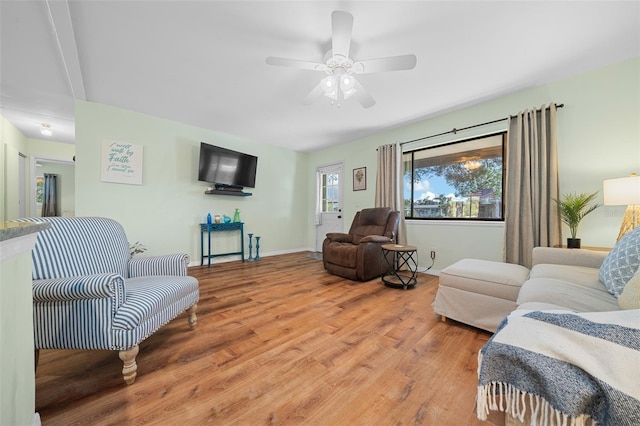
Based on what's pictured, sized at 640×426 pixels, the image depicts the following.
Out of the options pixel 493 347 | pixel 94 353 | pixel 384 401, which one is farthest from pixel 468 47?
pixel 94 353

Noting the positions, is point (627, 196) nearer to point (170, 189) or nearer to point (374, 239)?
point (374, 239)

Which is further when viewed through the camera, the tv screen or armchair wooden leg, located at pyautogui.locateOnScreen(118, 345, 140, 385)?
the tv screen

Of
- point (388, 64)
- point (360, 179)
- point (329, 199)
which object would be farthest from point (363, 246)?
point (329, 199)

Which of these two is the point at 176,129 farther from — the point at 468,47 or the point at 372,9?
the point at 468,47

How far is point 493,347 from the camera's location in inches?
24.3

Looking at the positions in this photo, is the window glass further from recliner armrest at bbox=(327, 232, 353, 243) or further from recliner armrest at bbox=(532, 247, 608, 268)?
recliner armrest at bbox=(532, 247, 608, 268)

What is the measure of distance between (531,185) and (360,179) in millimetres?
2458

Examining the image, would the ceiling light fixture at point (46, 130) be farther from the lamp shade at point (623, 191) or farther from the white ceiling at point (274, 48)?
the lamp shade at point (623, 191)

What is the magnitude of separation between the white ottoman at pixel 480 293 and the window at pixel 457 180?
4.32ft

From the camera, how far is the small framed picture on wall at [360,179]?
4301 mm

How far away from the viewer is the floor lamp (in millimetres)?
1725

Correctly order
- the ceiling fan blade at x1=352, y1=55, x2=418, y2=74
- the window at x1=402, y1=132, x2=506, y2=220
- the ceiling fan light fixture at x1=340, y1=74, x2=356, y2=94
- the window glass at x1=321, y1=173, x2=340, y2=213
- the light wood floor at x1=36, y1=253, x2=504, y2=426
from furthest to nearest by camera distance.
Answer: the window glass at x1=321, y1=173, x2=340, y2=213
the window at x1=402, y1=132, x2=506, y2=220
the ceiling fan light fixture at x1=340, y1=74, x2=356, y2=94
the ceiling fan blade at x1=352, y1=55, x2=418, y2=74
the light wood floor at x1=36, y1=253, x2=504, y2=426

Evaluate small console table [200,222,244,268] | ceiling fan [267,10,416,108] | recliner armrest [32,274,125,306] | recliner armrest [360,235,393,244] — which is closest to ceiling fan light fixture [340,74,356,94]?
ceiling fan [267,10,416,108]

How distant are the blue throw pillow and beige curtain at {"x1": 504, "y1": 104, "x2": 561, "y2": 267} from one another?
3.93 ft
